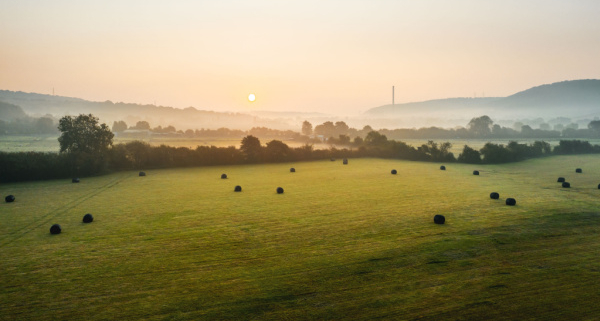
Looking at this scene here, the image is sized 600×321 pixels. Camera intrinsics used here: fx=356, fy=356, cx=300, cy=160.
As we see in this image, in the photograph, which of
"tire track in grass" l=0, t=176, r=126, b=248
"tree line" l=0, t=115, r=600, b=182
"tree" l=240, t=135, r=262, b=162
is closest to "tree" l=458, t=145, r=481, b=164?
"tree line" l=0, t=115, r=600, b=182

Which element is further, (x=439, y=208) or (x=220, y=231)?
(x=439, y=208)

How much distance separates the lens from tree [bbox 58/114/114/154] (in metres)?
54.2

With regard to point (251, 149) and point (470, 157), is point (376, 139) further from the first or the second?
point (251, 149)

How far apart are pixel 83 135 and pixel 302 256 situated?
5057 centimetres

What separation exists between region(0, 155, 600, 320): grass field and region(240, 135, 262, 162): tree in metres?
31.9

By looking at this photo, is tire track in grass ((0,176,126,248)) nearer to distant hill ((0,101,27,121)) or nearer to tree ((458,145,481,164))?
tree ((458,145,481,164))

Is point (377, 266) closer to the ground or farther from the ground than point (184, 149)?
closer to the ground

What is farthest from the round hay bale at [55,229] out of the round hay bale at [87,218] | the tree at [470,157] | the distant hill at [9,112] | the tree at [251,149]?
the distant hill at [9,112]

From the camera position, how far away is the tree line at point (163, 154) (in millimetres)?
49344

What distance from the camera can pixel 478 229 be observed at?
23.5m

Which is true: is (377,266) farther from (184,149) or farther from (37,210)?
(184,149)

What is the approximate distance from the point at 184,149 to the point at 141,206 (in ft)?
112

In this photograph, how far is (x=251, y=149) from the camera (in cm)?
6900

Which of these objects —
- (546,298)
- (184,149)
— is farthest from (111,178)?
(546,298)
